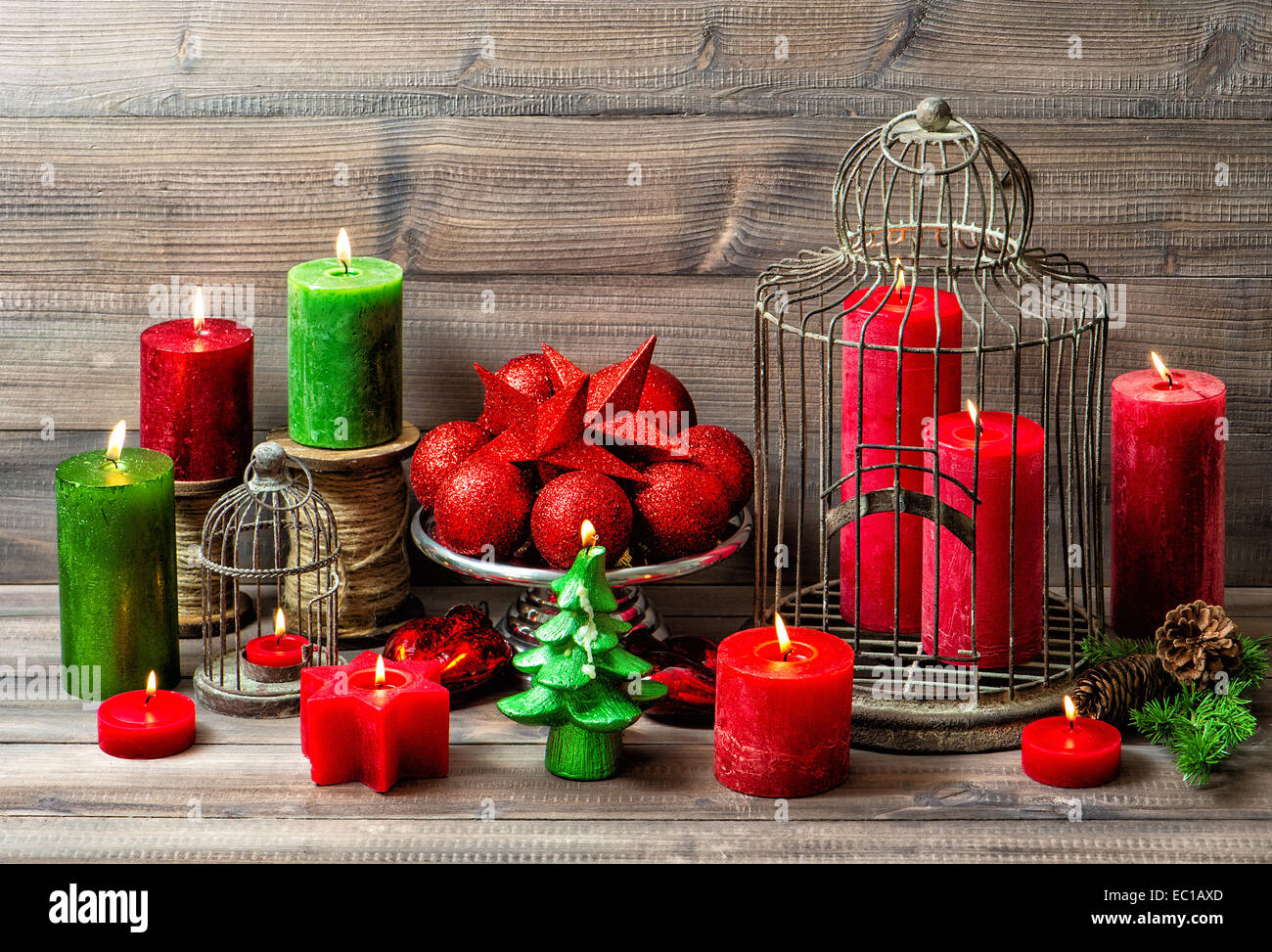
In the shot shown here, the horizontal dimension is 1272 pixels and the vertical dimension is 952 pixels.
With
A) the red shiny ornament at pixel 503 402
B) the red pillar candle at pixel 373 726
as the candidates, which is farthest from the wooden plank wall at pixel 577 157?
the red pillar candle at pixel 373 726

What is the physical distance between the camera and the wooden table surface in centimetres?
85

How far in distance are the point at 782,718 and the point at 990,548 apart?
191mm

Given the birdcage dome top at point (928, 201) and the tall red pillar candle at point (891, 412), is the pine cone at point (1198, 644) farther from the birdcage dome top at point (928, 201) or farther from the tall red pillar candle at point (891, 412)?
the birdcage dome top at point (928, 201)

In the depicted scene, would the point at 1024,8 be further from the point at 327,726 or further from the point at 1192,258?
the point at 327,726

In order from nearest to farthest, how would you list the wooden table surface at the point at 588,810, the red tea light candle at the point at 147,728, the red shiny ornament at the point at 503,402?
the wooden table surface at the point at 588,810 → the red tea light candle at the point at 147,728 → the red shiny ornament at the point at 503,402

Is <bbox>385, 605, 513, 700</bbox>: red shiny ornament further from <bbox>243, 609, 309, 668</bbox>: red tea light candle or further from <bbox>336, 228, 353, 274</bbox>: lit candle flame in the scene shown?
<bbox>336, 228, 353, 274</bbox>: lit candle flame

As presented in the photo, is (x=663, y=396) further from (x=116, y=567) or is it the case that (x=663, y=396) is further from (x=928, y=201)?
(x=116, y=567)

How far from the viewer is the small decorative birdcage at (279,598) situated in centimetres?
101

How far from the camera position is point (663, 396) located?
1.10 metres

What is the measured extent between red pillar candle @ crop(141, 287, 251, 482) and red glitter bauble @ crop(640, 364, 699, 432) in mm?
296

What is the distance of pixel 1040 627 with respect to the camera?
102 cm

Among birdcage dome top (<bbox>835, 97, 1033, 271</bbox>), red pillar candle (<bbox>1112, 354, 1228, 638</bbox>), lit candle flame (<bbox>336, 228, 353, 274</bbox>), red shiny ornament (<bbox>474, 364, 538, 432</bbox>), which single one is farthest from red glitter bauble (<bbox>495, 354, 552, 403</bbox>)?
red pillar candle (<bbox>1112, 354, 1228, 638</bbox>)

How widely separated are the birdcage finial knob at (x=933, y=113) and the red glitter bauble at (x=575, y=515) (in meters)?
0.30

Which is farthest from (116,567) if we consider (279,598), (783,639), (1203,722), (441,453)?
(1203,722)
